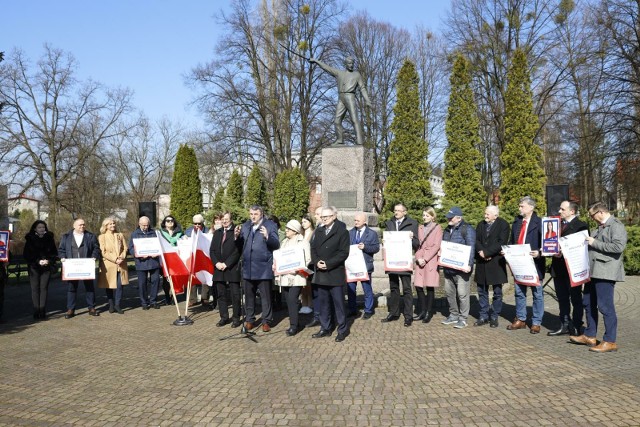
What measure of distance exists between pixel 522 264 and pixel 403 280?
1.83m

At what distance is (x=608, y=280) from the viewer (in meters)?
6.62

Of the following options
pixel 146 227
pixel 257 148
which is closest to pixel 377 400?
pixel 146 227

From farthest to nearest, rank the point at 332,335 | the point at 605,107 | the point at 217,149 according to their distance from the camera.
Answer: the point at 217,149 → the point at 605,107 → the point at 332,335

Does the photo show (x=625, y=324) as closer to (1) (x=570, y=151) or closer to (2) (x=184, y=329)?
(2) (x=184, y=329)

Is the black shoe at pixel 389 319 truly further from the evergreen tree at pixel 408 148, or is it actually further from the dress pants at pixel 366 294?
the evergreen tree at pixel 408 148

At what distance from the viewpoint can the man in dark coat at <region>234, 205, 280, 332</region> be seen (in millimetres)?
8305

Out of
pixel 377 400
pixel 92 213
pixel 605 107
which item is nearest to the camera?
pixel 377 400

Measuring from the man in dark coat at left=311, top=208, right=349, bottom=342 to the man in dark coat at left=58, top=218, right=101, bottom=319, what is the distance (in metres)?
4.85

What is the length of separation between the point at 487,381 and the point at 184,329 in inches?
198

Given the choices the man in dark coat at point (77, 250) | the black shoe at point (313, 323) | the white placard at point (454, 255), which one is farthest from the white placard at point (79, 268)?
the white placard at point (454, 255)

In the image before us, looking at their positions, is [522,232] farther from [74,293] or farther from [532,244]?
[74,293]

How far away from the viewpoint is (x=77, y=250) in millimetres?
10164

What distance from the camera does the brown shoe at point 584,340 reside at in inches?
276

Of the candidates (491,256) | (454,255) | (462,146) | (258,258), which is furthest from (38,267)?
(462,146)
